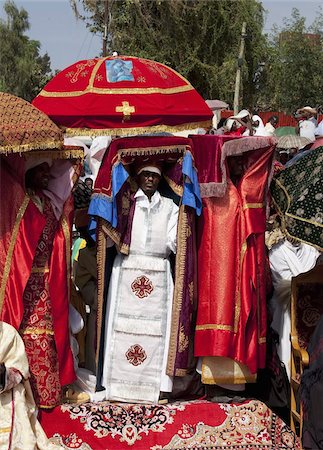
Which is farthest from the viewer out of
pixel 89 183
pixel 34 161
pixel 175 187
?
pixel 89 183

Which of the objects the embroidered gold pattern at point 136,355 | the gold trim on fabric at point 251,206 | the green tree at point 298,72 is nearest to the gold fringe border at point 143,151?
the gold trim on fabric at point 251,206

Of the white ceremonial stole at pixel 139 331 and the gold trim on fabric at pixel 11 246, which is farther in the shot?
the white ceremonial stole at pixel 139 331

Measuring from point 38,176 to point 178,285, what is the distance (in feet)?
4.18

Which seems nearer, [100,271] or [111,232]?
[111,232]

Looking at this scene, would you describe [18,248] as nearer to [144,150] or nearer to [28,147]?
[28,147]

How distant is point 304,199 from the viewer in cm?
504

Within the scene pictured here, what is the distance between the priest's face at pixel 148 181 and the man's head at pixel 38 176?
0.71m

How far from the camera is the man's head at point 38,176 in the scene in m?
5.25

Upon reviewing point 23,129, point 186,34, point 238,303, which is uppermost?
point 186,34

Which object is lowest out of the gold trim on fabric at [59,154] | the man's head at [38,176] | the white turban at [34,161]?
the man's head at [38,176]

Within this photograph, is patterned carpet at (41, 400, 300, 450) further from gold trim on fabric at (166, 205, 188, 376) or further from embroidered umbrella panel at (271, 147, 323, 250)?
embroidered umbrella panel at (271, 147, 323, 250)

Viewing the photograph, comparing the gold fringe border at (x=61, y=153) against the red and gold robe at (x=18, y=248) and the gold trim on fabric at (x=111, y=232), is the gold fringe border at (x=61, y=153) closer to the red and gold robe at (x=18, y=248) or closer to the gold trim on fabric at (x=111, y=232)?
the red and gold robe at (x=18, y=248)

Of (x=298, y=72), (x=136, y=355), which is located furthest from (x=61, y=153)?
(x=298, y=72)

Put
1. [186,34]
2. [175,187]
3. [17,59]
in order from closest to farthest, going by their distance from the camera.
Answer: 1. [175,187]
2. [186,34]
3. [17,59]
